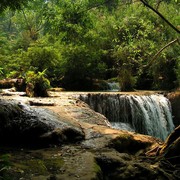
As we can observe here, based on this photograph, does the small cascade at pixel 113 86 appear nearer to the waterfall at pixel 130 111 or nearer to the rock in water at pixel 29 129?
the waterfall at pixel 130 111

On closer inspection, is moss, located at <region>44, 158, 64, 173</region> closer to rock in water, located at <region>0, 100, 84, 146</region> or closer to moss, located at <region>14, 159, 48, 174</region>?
moss, located at <region>14, 159, 48, 174</region>

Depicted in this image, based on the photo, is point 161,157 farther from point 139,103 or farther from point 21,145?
point 139,103

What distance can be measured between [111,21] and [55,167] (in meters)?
21.8

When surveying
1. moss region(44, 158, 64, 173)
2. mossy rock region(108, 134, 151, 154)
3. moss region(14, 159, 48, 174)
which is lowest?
mossy rock region(108, 134, 151, 154)

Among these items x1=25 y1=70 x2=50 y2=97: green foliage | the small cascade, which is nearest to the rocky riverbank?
x1=25 y1=70 x2=50 y2=97: green foliage

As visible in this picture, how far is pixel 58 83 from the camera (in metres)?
21.0

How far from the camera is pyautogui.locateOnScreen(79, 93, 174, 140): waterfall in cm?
1384

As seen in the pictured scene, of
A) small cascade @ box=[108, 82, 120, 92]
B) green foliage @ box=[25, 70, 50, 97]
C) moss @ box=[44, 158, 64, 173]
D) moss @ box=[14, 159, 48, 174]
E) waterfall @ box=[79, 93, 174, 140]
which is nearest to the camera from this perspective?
moss @ box=[14, 159, 48, 174]

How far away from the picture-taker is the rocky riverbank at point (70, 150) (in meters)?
4.56

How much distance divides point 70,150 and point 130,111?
337 inches

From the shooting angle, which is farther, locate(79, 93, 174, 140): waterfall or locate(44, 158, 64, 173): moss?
locate(79, 93, 174, 140): waterfall

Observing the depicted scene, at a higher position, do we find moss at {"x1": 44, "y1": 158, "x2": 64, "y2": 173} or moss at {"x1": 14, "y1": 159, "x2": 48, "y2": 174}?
moss at {"x1": 14, "y1": 159, "x2": 48, "y2": 174}

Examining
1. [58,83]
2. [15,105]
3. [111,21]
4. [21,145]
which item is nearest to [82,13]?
[15,105]

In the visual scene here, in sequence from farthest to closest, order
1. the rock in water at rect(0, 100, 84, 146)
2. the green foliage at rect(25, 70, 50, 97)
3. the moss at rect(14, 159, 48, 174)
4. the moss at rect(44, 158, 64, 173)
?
the green foliage at rect(25, 70, 50, 97) → the rock in water at rect(0, 100, 84, 146) → the moss at rect(44, 158, 64, 173) → the moss at rect(14, 159, 48, 174)
